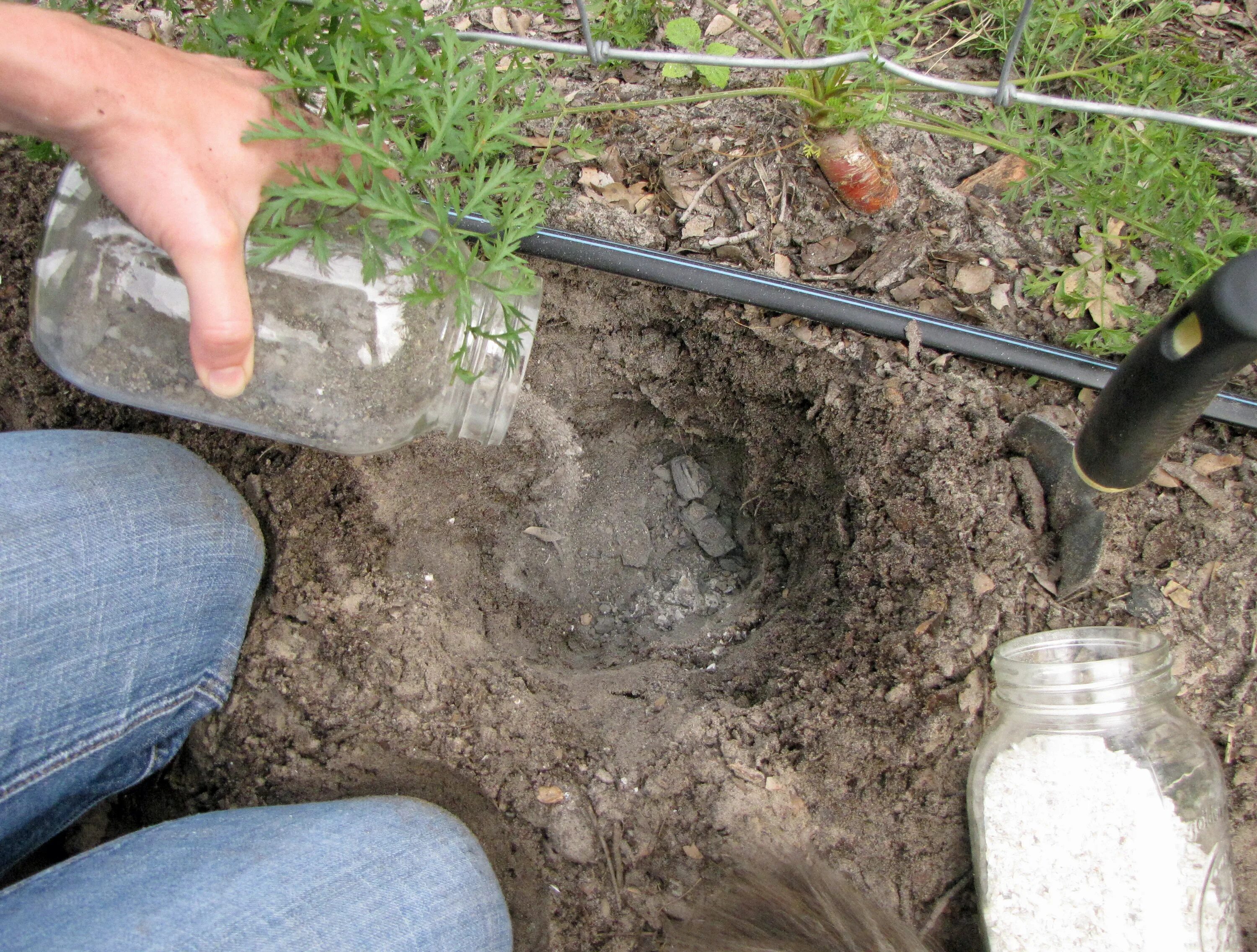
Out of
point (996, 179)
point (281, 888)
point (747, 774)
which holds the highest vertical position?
point (996, 179)

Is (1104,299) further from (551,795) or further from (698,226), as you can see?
(551,795)

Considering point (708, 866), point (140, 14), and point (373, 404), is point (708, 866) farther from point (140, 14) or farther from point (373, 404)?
point (140, 14)

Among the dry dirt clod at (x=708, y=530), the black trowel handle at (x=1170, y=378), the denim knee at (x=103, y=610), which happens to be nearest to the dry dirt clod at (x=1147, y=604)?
the black trowel handle at (x=1170, y=378)

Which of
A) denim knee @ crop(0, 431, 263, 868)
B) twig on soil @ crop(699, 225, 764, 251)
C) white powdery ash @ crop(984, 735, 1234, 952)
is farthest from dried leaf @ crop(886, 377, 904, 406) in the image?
denim knee @ crop(0, 431, 263, 868)

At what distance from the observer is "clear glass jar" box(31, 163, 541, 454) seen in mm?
1369

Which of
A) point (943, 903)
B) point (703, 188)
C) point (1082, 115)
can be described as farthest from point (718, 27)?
point (943, 903)

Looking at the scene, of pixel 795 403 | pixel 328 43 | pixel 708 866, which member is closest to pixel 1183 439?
pixel 795 403

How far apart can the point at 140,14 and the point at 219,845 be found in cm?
196

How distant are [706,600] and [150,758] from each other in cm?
125

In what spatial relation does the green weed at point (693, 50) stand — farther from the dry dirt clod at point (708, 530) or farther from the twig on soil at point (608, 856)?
the twig on soil at point (608, 856)

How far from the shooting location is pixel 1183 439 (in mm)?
1665

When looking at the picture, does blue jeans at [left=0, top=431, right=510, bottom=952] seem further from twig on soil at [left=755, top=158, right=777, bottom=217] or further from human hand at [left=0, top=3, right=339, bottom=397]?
twig on soil at [left=755, top=158, right=777, bottom=217]

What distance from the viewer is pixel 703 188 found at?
1858 millimetres

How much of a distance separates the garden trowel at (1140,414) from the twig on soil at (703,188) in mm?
839
